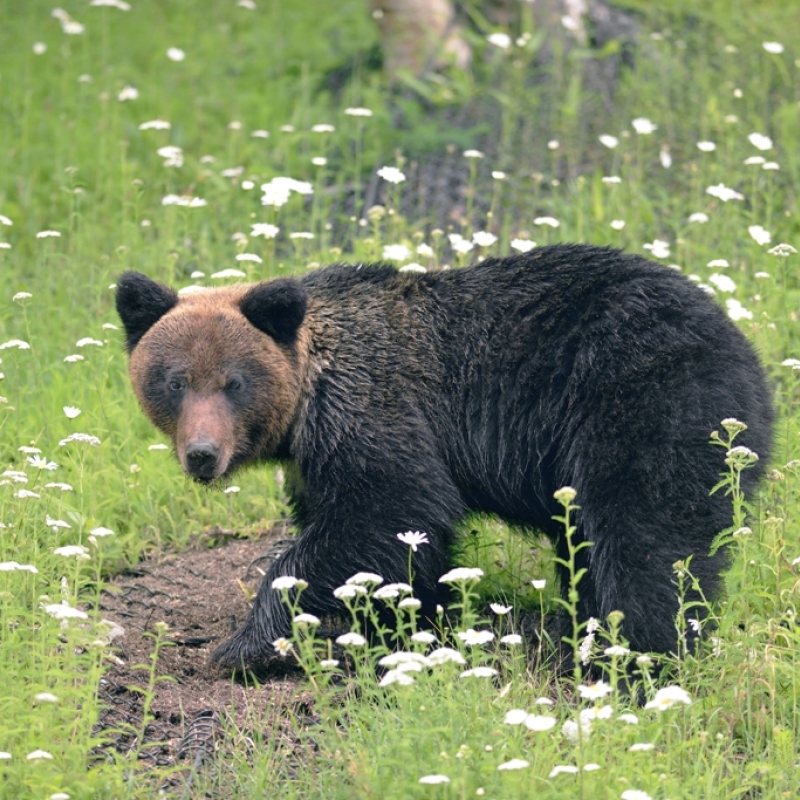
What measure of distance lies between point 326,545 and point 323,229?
3862 mm

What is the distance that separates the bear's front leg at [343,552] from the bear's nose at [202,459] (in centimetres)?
50

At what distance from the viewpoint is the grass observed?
14.1 feet

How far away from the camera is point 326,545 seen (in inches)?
→ 224

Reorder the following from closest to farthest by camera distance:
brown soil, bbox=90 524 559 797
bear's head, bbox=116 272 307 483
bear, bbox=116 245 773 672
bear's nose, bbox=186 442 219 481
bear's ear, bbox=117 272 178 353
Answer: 1. brown soil, bbox=90 524 559 797
2. bear, bbox=116 245 773 672
3. bear's nose, bbox=186 442 219 481
4. bear's head, bbox=116 272 307 483
5. bear's ear, bbox=117 272 178 353

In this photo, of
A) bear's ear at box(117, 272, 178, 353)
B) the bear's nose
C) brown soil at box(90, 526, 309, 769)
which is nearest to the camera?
brown soil at box(90, 526, 309, 769)

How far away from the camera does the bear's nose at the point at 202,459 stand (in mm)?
5609

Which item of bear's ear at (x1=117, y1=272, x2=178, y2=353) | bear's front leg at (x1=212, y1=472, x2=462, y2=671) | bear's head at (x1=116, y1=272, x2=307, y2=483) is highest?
bear's ear at (x1=117, y1=272, x2=178, y2=353)

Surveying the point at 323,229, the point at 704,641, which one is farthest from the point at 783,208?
the point at 704,641

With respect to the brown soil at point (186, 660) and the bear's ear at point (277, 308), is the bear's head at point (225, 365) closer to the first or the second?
the bear's ear at point (277, 308)

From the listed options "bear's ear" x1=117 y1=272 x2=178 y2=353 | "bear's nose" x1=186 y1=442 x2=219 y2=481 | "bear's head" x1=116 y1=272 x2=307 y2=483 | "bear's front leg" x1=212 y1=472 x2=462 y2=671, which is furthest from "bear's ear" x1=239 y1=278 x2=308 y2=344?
"bear's front leg" x1=212 y1=472 x2=462 y2=671

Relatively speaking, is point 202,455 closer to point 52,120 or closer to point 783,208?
point 783,208

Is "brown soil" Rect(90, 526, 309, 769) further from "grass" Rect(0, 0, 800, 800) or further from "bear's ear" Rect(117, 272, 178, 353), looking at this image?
"bear's ear" Rect(117, 272, 178, 353)

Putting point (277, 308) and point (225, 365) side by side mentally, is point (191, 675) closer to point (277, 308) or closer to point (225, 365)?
point (225, 365)

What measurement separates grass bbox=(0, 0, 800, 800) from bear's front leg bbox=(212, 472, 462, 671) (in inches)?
14.4
